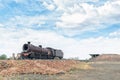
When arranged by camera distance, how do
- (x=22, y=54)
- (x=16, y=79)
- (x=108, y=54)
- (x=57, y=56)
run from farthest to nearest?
(x=108, y=54) < (x=57, y=56) < (x=22, y=54) < (x=16, y=79)

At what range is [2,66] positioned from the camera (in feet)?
105

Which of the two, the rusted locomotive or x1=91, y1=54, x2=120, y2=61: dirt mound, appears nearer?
the rusted locomotive

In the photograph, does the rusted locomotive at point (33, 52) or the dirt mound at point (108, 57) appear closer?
the rusted locomotive at point (33, 52)

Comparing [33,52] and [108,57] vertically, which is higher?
[33,52]

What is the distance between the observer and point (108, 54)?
7119 centimetres

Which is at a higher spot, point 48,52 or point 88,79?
point 48,52

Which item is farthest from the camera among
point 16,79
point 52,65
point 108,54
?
point 108,54

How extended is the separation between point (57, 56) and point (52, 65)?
98.5 feet

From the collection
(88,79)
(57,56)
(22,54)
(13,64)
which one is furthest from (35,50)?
(88,79)

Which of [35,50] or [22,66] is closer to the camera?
[22,66]

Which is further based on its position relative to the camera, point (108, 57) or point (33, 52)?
point (108, 57)

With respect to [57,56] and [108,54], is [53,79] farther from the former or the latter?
[108,54]

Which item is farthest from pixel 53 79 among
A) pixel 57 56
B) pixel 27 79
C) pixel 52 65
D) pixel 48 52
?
pixel 57 56

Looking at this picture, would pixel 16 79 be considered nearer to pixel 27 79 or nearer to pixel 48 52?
pixel 27 79
